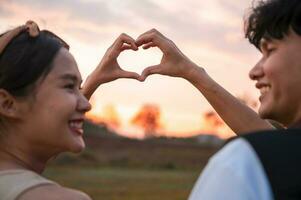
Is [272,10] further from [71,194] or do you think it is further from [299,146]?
[71,194]

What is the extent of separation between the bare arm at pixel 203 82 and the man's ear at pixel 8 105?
74 cm

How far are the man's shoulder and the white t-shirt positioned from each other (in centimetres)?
67

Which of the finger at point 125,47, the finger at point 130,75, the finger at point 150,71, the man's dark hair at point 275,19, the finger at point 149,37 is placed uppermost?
the man's dark hair at point 275,19

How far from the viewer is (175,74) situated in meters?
2.79

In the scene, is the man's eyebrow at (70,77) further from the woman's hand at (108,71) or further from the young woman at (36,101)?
the woman's hand at (108,71)

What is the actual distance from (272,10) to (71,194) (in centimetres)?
73

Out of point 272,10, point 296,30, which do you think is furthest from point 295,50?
point 272,10

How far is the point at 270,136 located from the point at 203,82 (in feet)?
4.98

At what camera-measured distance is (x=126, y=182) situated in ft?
83.5

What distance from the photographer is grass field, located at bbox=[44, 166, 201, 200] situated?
20641mm

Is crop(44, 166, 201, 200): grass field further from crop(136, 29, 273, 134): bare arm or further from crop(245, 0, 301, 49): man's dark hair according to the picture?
crop(245, 0, 301, 49): man's dark hair

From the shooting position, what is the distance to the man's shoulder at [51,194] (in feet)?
6.14

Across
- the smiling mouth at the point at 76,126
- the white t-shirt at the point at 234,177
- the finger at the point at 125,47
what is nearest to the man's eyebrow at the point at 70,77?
the smiling mouth at the point at 76,126

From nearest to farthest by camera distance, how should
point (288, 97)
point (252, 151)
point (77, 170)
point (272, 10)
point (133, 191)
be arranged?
point (252, 151) < point (288, 97) < point (272, 10) < point (133, 191) < point (77, 170)
